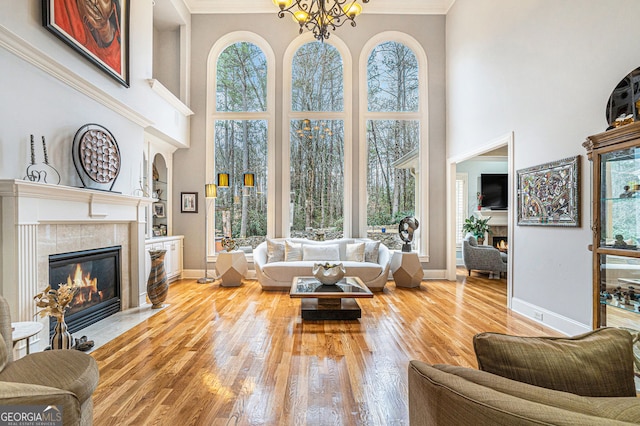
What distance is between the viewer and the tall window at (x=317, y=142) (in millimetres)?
6352

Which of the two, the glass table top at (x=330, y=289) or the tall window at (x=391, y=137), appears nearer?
the glass table top at (x=330, y=289)

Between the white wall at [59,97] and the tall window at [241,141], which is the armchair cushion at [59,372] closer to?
the white wall at [59,97]

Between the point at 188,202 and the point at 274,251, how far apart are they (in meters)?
2.03

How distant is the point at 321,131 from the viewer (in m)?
6.36

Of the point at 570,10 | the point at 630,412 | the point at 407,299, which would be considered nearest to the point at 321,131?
the point at 407,299

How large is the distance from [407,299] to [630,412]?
4.10 metres

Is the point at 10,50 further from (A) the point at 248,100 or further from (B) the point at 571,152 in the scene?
(B) the point at 571,152

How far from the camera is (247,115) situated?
632 cm

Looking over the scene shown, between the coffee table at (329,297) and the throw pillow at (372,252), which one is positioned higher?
the throw pillow at (372,252)

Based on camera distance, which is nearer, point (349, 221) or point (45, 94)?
point (45, 94)

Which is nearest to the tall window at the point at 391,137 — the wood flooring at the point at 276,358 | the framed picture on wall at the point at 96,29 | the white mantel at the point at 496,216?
the wood flooring at the point at 276,358

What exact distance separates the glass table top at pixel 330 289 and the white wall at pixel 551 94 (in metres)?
2.01

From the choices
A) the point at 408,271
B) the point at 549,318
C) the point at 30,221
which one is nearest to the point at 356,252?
the point at 408,271

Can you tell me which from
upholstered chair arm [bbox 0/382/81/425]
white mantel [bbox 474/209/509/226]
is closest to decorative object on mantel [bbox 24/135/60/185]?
upholstered chair arm [bbox 0/382/81/425]
